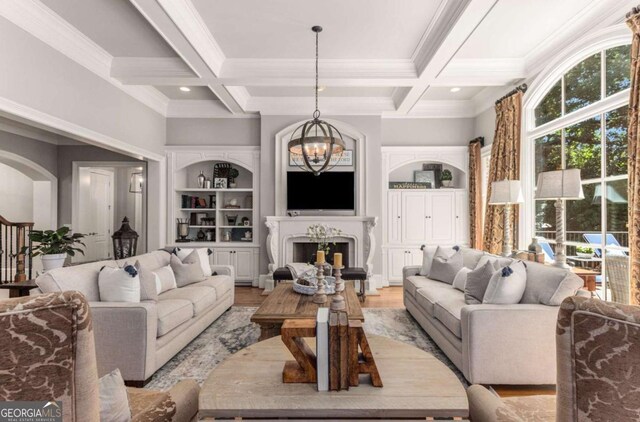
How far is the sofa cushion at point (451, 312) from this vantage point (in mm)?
2649

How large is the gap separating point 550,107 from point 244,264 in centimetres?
505

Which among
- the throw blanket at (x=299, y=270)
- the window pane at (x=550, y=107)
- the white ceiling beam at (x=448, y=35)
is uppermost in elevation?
the white ceiling beam at (x=448, y=35)

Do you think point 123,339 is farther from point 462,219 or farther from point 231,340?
point 462,219

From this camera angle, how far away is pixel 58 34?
3.43 meters

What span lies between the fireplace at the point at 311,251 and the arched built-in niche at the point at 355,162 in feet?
1.98

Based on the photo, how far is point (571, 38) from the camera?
138 inches

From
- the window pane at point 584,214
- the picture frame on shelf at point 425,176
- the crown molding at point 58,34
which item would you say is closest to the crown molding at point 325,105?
the picture frame on shelf at point 425,176

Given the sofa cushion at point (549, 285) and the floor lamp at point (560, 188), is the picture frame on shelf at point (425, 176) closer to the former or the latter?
the floor lamp at point (560, 188)

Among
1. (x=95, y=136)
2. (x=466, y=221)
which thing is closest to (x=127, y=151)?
(x=95, y=136)

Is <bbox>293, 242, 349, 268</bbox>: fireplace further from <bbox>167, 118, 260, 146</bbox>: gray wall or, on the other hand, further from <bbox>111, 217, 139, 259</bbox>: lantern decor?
<bbox>111, 217, 139, 259</bbox>: lantern decor

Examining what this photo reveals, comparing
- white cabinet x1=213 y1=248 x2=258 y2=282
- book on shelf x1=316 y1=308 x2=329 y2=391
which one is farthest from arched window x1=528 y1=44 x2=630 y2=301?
white cabinet x1=213 y1=248 x2=258 y2=282

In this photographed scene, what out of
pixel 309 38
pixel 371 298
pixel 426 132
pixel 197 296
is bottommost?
pixel 371 298

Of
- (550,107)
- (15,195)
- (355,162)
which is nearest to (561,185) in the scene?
(550,107)

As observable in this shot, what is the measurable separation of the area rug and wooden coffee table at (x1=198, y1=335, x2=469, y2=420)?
130 centimetres
